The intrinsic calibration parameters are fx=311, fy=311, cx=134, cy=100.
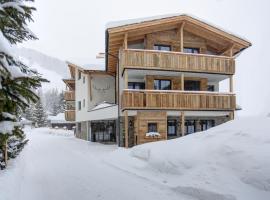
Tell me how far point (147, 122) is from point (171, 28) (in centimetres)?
760

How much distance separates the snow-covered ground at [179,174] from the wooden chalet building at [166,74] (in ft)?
21.9

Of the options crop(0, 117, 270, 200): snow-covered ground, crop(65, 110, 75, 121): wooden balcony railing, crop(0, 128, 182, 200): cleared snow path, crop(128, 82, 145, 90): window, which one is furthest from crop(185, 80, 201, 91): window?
crop(65, 110, 75, 121): wooden balcony railing

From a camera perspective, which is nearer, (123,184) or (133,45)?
(123,184)

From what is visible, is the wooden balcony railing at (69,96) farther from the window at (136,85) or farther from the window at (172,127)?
the window at (172,127)

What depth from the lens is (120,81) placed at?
2377cm

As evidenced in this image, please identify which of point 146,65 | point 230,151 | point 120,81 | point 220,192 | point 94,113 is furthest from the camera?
point 94,113

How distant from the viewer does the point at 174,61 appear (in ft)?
67.9

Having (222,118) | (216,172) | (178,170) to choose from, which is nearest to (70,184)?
(178,170)

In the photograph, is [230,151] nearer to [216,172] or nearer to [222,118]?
[216,172]

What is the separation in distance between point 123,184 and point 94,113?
18.5 meters

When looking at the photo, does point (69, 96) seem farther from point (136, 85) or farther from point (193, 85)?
point (193, 85)

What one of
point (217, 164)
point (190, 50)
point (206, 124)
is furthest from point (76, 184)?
point (206, 124)

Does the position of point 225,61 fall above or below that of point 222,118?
above

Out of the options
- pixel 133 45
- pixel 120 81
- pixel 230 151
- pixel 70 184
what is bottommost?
pixel 70 184
